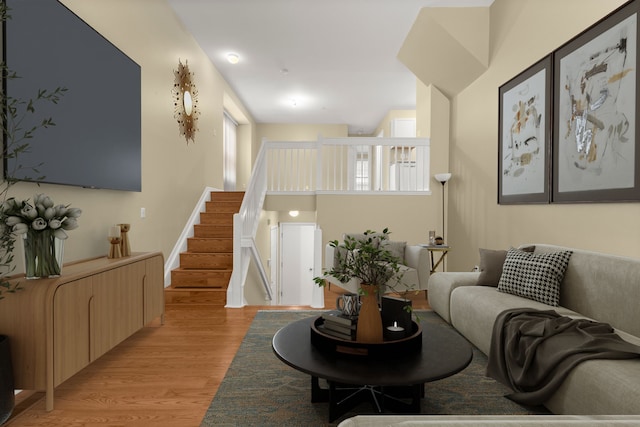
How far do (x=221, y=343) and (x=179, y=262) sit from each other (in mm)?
2375

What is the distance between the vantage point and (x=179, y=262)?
532cm

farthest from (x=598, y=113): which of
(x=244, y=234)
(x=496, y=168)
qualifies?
(x=244, y=234)

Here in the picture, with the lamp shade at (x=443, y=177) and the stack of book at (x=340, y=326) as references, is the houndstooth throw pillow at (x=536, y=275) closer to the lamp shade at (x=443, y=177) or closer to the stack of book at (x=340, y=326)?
the stack of book at (x=340, y=326)

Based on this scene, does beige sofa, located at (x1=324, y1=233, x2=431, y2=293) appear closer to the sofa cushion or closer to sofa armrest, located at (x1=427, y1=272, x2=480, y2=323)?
sofa armrest, located at (x1=427, y1=272, x2=480, y2=323)

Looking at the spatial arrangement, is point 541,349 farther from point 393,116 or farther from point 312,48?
point 393,116

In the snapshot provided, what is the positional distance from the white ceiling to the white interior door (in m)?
3.04

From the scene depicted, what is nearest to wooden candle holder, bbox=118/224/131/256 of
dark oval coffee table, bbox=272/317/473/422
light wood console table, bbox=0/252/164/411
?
light wood console table, bbox=0/252/164/411

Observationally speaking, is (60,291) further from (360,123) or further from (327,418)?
(360,123)

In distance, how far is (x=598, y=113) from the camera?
2.96 meters

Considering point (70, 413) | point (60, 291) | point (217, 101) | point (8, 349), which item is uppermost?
point (217, 101)

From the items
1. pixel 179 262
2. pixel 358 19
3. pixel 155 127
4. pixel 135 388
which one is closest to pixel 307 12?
pixel 358 19

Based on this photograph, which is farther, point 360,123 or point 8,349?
point 360,123

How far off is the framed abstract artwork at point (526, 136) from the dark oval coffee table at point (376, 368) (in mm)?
2216

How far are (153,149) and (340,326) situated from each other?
10.8 feet
